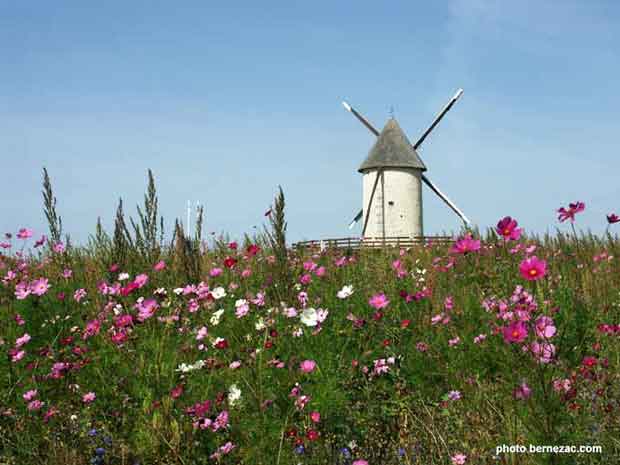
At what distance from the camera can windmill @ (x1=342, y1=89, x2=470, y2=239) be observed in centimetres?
2500

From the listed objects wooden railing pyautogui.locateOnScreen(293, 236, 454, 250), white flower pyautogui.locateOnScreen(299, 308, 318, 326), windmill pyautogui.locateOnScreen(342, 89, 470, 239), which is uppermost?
windmill pyautogui.locateOnScreen(342, 89, 470, 239)

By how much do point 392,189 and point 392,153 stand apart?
6.58 ft

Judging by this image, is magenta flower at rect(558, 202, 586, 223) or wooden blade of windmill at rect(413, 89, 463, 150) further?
wooden blade of windmill at rect(413, 89, 463, 150)

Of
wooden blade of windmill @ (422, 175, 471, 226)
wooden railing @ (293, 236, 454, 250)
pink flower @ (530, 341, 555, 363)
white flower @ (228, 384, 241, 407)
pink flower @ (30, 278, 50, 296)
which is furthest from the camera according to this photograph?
wooden blade of windmill @ (422, 175, 471, 226)

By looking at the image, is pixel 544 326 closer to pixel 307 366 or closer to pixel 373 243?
pixel 307 366

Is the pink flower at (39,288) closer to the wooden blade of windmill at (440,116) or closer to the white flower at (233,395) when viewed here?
the white flower at (233,395)

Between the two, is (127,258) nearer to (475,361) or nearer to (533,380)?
(475,361)

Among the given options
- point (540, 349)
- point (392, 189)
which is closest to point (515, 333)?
point (540, 349)

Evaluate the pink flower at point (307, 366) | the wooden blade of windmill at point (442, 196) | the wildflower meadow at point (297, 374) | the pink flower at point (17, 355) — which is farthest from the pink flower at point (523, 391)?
the wooden blade of windmill at point (442, 196)

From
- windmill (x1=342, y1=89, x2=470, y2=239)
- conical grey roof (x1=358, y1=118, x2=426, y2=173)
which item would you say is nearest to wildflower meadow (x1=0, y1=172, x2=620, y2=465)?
windmill (x1=342, y1=89, x2=470, y2=239)

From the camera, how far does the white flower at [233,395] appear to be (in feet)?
9.91

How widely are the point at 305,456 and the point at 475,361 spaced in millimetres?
1813

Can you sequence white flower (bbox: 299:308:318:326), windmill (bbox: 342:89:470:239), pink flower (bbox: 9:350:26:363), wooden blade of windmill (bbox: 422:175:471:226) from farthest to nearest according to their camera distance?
wooden blade of windmill (bbox: 422:175:471:226)
windmill (bbox: 342:89:470:239)
pink flower (bbox: 9:350:26:363)
white flower (bbox: 299:308:318:326)

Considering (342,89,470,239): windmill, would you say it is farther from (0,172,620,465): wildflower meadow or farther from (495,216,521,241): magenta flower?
(495,216,521,241): magenta flower
